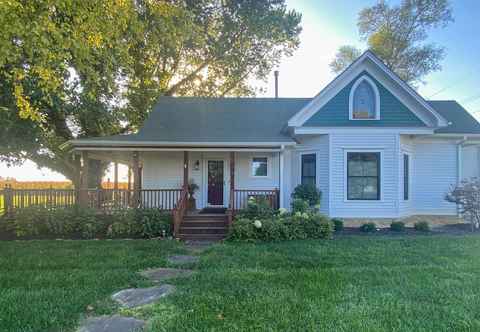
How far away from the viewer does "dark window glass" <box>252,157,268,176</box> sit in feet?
38.5

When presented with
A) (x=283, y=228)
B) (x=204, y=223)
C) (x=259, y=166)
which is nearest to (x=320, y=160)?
(x=259, y=166)

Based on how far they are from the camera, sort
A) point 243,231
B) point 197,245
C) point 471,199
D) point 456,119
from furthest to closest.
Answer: point 456,119, point 471,199, point 243,231, point 197,245

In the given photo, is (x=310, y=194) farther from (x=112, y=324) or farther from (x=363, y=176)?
(x=112, y=324)

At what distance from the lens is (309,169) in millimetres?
10906

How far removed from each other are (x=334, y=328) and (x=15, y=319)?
3641mm

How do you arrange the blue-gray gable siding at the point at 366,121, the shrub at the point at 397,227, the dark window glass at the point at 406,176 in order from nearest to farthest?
the shrub at the point at 397,227 → the blue-gray gable siding at the point at 366,121 → the dark window glass at the point at 406,176

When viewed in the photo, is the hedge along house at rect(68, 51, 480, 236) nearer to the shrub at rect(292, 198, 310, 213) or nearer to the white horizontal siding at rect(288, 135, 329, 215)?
the white horizontal siding at rect(288, 135, 329, 215)

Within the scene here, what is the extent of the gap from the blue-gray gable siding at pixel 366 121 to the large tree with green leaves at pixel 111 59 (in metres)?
4.64

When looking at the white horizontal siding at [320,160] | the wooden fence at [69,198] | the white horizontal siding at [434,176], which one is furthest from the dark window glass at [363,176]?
the wooden fence at [69,198]

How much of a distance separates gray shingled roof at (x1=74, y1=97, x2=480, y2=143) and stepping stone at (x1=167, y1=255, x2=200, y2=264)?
4456 millimetres

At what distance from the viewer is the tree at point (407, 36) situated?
77.6 ft

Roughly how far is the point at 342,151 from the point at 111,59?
24.6 ft

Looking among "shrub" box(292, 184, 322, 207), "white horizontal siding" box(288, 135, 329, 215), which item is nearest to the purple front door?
"white horizontal siding" box(288, 135, 329, 215)

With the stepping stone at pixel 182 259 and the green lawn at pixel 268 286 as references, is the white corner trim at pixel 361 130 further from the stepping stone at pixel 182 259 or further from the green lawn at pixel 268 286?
the stepping stone at pixel 182 259
